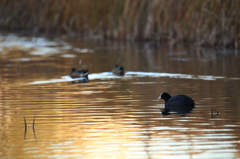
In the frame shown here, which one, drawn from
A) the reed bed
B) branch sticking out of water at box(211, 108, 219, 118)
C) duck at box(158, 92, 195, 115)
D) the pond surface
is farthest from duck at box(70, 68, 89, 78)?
the reed bed

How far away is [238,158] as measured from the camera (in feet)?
22.6

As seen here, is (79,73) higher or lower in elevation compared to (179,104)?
higher

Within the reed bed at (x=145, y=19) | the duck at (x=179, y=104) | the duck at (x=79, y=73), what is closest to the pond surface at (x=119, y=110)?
the duck at (x=179, y=104)

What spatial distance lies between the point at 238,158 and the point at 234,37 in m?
17.2

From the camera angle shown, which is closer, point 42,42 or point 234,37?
point 234,37

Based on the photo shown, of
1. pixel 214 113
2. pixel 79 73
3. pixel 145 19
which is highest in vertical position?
pixel 145 19

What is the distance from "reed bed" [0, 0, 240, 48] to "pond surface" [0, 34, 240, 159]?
2380 mm

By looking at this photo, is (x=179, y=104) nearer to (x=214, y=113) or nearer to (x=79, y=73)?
(x=214, y=113)

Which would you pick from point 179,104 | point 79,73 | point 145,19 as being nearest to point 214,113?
point 179,104

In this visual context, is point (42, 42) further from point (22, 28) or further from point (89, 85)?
point (89, 85)

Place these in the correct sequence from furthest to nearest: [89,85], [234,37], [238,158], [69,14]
A: [69,14], [234,37], [89,85], [238,158]

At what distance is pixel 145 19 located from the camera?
Answer: 28.2 m

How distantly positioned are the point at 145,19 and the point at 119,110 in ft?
59.2

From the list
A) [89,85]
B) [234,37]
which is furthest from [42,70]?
[234,37]
